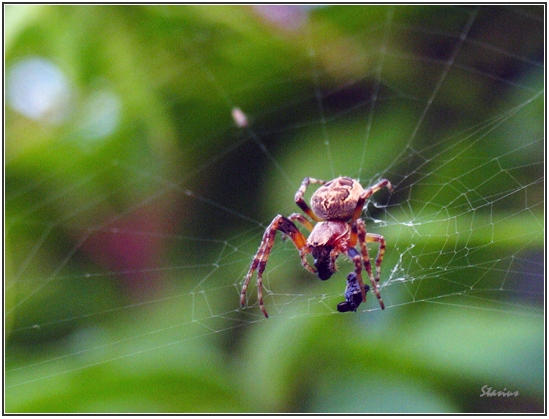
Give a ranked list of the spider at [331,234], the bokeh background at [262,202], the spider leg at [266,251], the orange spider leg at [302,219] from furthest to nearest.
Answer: the orange spider leg at [302,219] → the spider leg at [266,251] → the spider at [331,234] → the bokeh background at [262,202]

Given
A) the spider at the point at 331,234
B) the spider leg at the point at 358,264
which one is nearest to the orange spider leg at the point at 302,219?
the spider at the point at 331,234

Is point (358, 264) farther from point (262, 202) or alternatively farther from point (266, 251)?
point (262, 202)

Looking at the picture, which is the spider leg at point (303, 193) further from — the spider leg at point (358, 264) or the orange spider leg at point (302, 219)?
the spider leg at point (358, 264)

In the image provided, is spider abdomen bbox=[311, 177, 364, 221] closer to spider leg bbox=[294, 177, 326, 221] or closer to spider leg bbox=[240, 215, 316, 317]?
spider leg bbox=[294, 177, 326, 221]


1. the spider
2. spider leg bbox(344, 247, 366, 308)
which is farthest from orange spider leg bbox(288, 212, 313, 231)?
spider leg bbox(344, 247, 366, 308)

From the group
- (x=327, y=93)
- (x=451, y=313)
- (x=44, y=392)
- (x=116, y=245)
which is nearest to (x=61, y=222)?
(x=116, y=245)

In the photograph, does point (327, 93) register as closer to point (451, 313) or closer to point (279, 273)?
point (279, 273)

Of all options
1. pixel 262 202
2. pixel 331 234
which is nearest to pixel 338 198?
pixel 331 234
